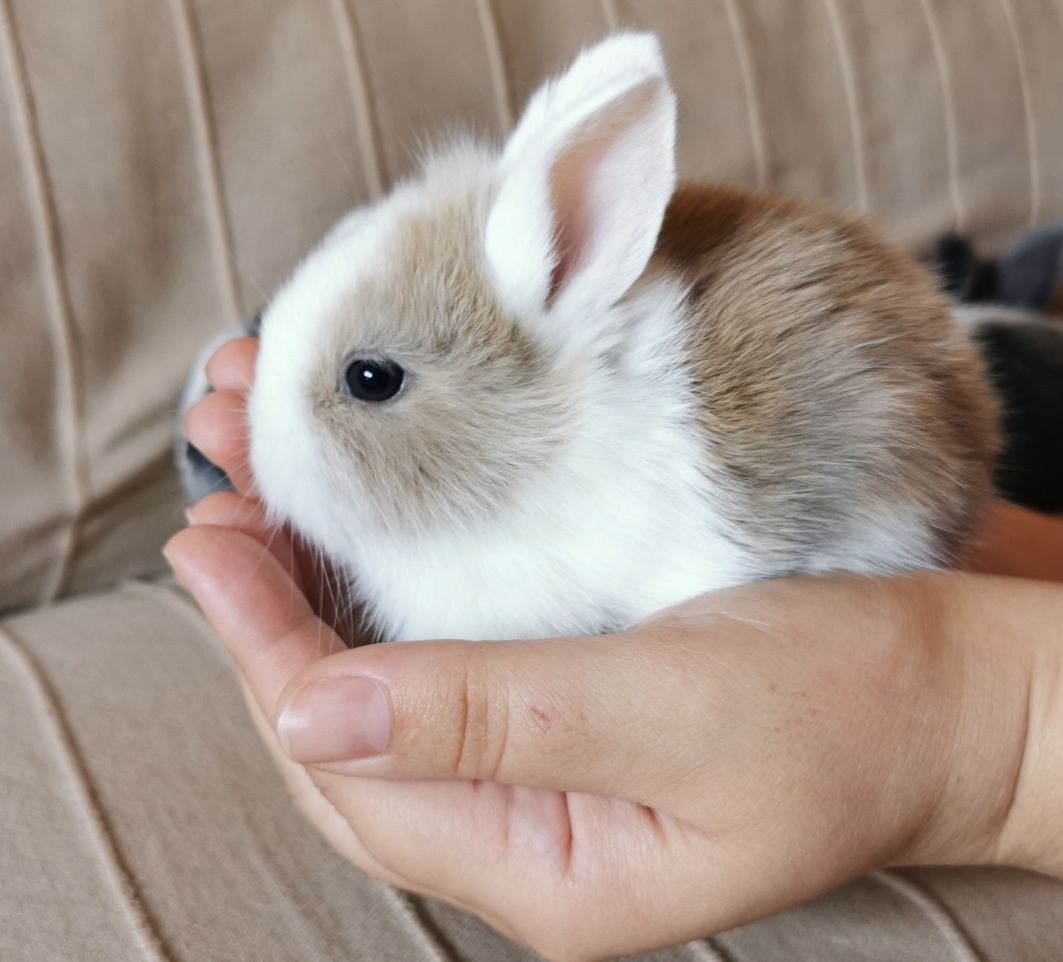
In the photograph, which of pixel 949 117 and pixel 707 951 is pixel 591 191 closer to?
pixel 707 951

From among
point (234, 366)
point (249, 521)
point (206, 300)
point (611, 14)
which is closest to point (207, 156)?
point (206, 300)

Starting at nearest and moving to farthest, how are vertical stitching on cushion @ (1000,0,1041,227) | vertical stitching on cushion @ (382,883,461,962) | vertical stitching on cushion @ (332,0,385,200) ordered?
1. vertical stitching on cushion @ (382,883,461,962)
2. vertical stitching on cushion @ (332,0,385,200)
3. vertical stitching on cushion @ (1000,0,1041,227)

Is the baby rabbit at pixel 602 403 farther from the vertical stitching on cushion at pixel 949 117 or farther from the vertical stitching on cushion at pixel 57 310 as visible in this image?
the vertical stitching on cushion at pixel 949 117

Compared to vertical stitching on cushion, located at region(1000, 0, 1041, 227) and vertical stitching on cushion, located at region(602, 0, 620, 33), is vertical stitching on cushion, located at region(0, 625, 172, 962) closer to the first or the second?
vertical stitching on cushion, located at region(602, 0, 620, 33)

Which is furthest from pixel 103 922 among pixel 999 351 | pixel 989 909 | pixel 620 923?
pixel 999 351

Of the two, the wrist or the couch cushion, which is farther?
the couch cushion

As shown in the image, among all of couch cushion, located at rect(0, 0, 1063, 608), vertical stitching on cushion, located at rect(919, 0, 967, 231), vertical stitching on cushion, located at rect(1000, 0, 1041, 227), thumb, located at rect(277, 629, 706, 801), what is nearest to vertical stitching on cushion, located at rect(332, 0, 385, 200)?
couch cushion, located at rect(0, 0, 1063, 608)

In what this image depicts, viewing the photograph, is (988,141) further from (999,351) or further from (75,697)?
(75,697)
